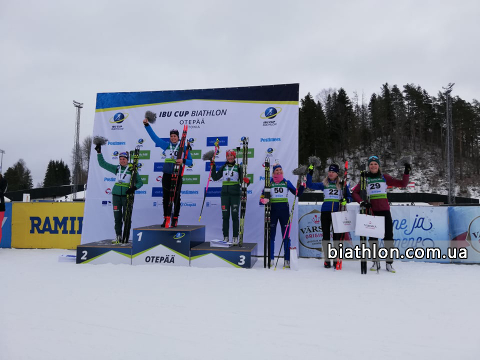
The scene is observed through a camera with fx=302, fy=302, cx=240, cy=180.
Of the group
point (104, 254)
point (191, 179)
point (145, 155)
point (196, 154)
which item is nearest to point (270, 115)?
point (196, 154)

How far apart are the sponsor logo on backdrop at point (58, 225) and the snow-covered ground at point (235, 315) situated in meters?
2.96

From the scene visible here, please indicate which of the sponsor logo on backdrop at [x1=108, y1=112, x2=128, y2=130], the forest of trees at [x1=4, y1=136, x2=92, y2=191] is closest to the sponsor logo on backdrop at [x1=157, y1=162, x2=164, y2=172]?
the sponsor logo on backdrop at [x1=108, y1=112, x2=128, y2=130]

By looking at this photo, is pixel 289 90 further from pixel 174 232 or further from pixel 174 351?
pixel 174 351

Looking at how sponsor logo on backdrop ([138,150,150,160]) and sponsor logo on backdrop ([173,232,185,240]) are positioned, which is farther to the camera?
sponsor logo on backdrop ([138,150,150,160])

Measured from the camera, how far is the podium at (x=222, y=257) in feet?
15.9

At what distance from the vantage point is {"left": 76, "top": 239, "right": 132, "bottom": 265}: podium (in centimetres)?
514

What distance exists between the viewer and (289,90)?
645 cm

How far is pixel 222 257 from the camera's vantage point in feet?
16.2

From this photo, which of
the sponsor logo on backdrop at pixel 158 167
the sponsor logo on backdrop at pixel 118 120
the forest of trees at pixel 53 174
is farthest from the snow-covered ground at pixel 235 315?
the forest of trees at pixel 53 174

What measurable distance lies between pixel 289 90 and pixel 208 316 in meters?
5.11

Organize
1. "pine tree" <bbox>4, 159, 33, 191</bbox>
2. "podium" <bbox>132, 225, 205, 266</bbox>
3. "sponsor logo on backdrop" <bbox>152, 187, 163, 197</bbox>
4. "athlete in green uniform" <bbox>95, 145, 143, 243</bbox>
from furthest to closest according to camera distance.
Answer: "pine tree" <bbox>4, 159, 33, 191</bbox>
"sponsor logo on backdrop" <bbox>152, 187, 163, 197</bbox>
"athlete in green uniform" <bbox>95, 145, 143, 243</bbox>
"podium" <bbox>132, 225, 205, 266</bbox>

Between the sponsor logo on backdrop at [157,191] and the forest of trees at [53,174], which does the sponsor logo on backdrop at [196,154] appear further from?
the forest of trees at [53,174]

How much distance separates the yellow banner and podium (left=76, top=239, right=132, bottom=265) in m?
2.29

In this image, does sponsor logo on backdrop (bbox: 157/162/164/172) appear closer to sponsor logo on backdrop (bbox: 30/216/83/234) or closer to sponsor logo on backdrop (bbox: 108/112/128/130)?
sponsor logo on backdrop (bbox: 108/112/128/130)
